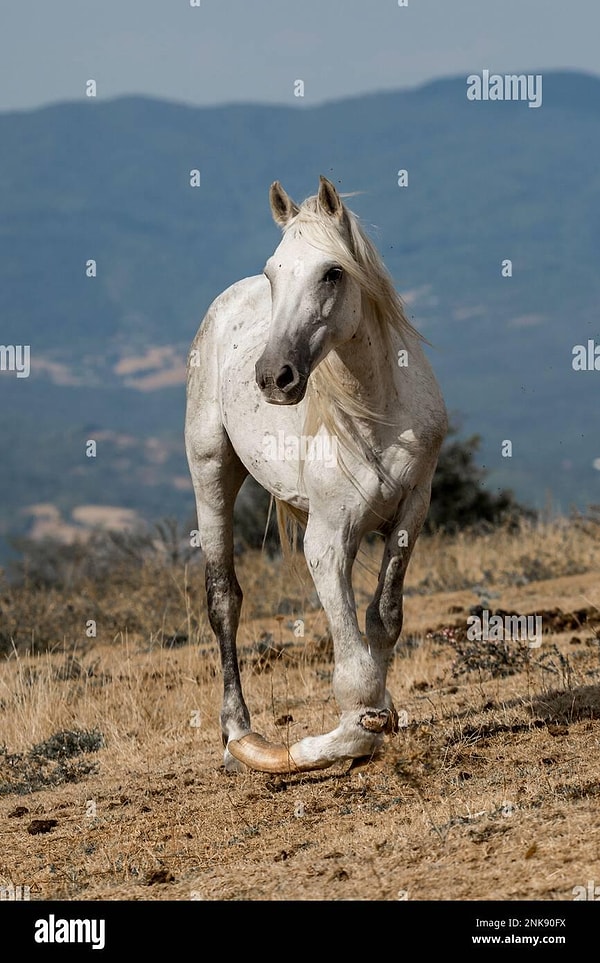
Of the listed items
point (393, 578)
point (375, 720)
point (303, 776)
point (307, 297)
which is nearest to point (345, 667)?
point (375, 720)

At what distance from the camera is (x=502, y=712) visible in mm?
6641

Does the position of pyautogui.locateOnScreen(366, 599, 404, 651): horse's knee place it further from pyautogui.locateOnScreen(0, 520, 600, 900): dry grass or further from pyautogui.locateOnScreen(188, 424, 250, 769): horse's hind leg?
pyautogui.locateOnScreen(188, 424, 250, 769): horse's hind leg

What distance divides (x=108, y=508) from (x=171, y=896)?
4904 inches

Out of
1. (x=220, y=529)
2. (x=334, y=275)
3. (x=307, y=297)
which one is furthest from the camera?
(x=220, y=529)

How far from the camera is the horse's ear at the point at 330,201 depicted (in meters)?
5.62

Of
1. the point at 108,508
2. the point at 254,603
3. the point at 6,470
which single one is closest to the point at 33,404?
the point at 6,470

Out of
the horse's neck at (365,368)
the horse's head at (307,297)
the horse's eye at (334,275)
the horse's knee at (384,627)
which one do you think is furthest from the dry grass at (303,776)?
the horse's eye at (334,275)

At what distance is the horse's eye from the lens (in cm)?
548

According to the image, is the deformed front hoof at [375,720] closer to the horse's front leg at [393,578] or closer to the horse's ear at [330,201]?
the horse's front leg at [393,578]

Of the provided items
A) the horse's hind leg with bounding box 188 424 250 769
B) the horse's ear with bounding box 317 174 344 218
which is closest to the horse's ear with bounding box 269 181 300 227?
the horse's ear with bounding box 317 174 344 218

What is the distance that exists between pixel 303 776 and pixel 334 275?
2.29 m

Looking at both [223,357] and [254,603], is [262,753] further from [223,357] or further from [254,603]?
[254,603]

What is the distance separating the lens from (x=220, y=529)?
741 centimetres

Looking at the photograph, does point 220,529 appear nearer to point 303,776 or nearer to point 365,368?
point 303,776
